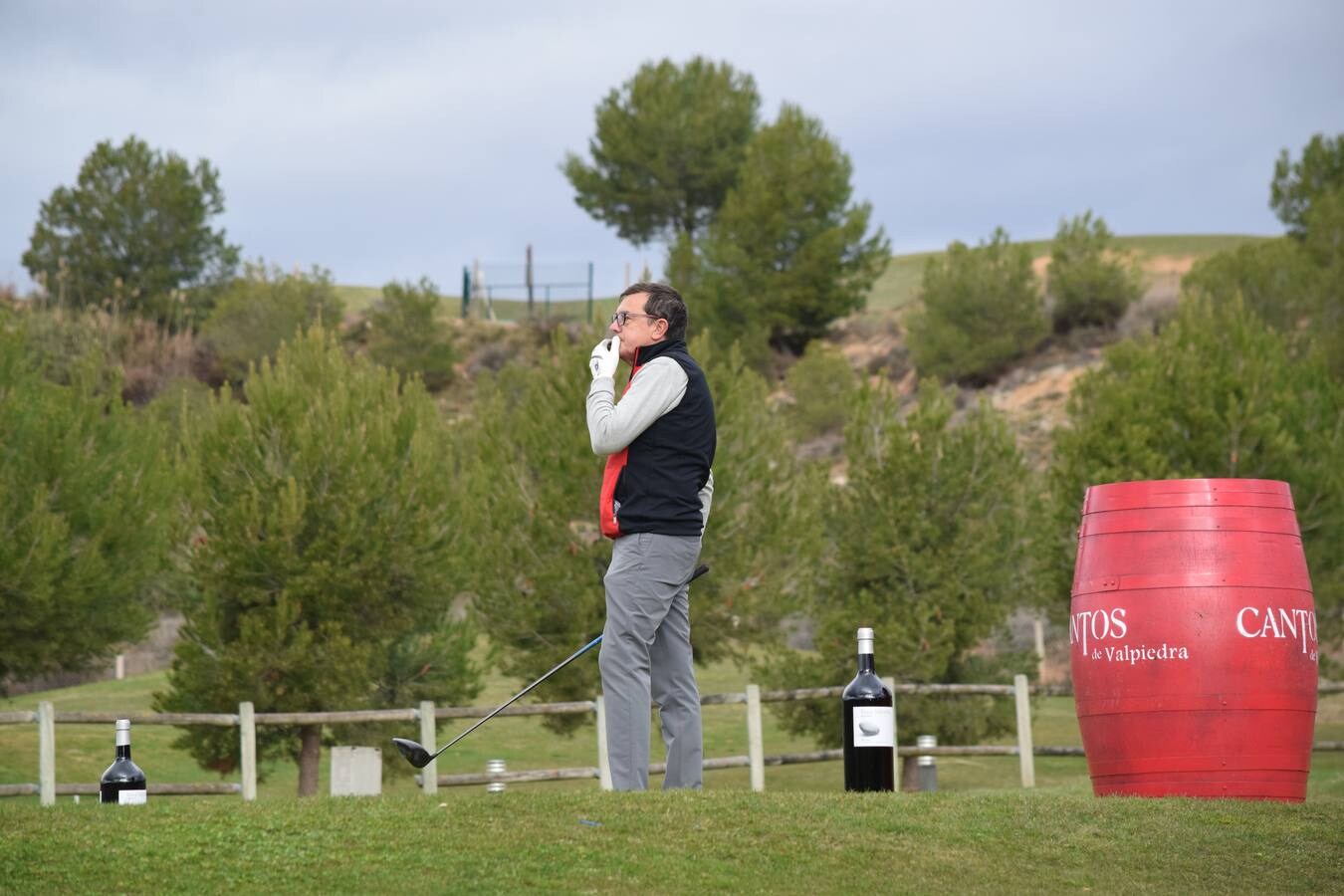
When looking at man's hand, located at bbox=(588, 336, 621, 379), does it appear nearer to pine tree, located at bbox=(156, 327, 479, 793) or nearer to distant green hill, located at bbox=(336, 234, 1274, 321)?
pine tree, located at bbox=(156, 327, 479, 793)

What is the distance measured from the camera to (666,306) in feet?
21.1

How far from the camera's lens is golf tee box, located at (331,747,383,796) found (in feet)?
23.2

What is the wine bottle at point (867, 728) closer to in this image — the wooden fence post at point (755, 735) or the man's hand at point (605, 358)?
the man's hand at point (605, 358)

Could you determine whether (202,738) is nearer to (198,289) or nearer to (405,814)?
(405,814)

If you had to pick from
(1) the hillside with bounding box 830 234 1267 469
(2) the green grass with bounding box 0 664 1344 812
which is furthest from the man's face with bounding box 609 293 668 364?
(1) the hillside with bounding box 830 234 1267 469

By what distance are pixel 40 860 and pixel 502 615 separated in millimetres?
16287

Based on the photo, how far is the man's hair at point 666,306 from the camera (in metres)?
6.43

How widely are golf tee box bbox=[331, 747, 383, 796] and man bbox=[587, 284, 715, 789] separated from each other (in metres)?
1.28

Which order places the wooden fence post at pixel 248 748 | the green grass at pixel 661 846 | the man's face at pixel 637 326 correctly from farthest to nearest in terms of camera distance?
the wooden fence post at pixel 248 748 < the man's face at pixel 637 326 < the green grass at pixel 661 846

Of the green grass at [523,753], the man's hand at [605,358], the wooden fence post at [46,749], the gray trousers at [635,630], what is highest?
the man's hand at [605,358]

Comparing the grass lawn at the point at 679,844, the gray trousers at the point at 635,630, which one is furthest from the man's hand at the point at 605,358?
the grass lawn at the point at 679,844

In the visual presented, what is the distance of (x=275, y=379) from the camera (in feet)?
64.2

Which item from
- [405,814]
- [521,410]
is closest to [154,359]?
[521,410]

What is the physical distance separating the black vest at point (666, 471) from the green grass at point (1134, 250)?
7077 cm
